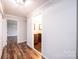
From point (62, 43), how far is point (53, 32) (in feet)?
1.82

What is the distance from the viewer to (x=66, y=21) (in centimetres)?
187

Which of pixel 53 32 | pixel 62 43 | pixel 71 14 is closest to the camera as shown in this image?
pixel 71 14

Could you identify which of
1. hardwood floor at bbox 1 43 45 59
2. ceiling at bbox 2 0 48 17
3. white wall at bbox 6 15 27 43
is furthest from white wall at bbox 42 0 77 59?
white wall at bbox 6 15 27 43

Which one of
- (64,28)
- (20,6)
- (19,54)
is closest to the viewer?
(64,28)

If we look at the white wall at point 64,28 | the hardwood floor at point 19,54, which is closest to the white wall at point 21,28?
the hardwood floor at point 19,54

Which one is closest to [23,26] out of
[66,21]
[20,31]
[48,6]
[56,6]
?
[20,31]

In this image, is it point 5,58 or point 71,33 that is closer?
point 71,33

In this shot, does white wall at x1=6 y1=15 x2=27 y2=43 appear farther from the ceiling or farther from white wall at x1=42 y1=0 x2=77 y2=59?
white wall at x1=42 y1=0 x2=77 y2=59

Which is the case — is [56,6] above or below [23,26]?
above

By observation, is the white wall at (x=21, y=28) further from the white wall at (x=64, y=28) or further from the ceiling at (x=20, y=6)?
the white wall at (x=64, y=28)

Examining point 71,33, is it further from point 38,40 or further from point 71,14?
point 38,40

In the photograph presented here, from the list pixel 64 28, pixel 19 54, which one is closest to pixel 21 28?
pixel 19 54

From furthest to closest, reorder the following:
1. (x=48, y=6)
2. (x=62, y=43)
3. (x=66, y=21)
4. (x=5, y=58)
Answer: (x=5, y=58)
(x=48, y=6)
(x=62, y=43)
(x=66, y=21)

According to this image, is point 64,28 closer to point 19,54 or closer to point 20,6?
point 20,6
